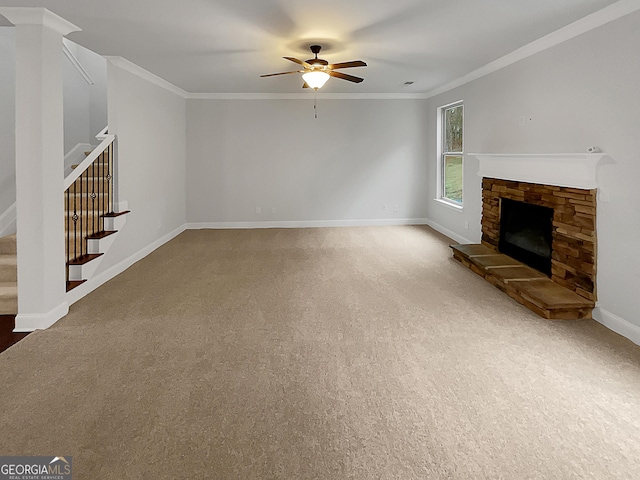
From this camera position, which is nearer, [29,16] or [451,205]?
[29,16]

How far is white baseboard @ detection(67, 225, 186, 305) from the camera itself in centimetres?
432

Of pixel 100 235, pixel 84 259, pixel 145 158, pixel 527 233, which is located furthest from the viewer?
pixel 145 158

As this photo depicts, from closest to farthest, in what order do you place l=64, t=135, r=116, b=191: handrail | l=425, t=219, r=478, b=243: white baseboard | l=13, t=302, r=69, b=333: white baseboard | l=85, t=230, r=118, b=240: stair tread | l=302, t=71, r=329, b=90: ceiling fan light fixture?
1. l=13, t=302, r=69, b=333: white baseboard
2. l=64, t=135, r=116, b=191: handrail
3. l=85, t=230, r=118, b=240: stair tread
4. l=302, t=71, r=329, b=90: ceiling fan light fixture
5. l=425, t=219, r=478, b=243: white baseboard

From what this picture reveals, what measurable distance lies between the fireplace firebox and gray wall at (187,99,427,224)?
11.4 ft

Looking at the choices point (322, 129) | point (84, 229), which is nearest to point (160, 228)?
point (84, 229)

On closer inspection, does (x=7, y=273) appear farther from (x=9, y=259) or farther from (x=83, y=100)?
(x=83, y=100)

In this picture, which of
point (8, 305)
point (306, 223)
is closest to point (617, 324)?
point (8, 305)

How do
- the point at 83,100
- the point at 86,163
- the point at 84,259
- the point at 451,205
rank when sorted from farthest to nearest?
the point at 451,205, the point at 83,100, the point at 86,163, the point at 84,259

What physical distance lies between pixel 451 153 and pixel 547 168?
3418mm

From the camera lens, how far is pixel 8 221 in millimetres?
5203

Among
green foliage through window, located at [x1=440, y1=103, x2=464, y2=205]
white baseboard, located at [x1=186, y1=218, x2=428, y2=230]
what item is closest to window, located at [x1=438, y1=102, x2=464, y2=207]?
green foliage through window, located at [x1=440, y1=103, x2=464, y2=205]

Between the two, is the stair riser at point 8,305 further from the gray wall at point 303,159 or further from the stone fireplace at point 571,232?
the stone fireplace at point 571,232

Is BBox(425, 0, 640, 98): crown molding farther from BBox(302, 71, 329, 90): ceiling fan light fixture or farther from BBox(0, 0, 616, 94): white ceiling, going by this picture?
BBox(302, 71, 329, 90): ceiling fan light fixture

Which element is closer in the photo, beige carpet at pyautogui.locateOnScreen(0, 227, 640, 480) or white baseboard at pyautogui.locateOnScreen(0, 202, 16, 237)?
beige carpet at pyautogui.locateOnScreen(0, 227, 640, 480)
